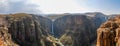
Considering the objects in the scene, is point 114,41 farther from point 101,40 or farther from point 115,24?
point 115,24

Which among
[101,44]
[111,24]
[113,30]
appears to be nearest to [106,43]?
[101,44]

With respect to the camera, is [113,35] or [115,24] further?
[115,24]

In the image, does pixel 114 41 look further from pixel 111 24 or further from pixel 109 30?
pixel 111 24

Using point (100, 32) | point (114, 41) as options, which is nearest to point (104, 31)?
point (100, 32)

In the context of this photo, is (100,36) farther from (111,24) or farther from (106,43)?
(111,24)

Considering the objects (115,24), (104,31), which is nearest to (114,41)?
(104,31)

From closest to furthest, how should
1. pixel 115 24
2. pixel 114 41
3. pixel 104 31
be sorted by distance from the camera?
pixel 114 41 → pixel 104 31 → pixel 115 24

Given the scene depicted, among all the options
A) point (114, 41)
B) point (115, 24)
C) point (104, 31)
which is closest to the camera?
point (114, 41)

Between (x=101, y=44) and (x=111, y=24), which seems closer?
(x=101, y=44)
